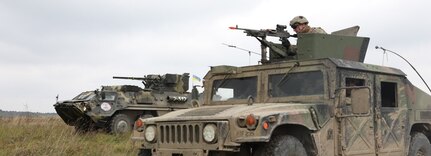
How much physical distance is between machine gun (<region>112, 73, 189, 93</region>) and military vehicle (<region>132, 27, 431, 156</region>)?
11331 millimetres

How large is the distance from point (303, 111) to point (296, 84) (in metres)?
0.65

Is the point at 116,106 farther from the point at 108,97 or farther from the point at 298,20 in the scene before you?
the point at 298,20

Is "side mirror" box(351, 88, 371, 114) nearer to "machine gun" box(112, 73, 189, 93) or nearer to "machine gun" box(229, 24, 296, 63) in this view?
"machine gun" box(229, 24, 296, 63)

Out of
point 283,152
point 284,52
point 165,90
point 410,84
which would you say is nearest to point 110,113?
point 165,90

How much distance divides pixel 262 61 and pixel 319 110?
173cm

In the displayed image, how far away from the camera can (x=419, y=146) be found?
24.2ft

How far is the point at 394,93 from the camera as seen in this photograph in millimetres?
7023

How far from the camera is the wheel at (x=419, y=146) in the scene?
287 inches

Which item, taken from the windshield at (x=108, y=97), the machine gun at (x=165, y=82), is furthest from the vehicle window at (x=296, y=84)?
Answer: the machine gun at (x=165, y=82)

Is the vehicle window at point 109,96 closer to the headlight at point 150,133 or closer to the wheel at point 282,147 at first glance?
the headlight at point 150,133

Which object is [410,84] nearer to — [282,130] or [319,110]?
[319,110]

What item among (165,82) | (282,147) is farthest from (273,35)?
(165,82)

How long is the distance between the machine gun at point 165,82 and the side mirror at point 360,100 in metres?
13.2

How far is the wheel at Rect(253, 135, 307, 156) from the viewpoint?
5199 millimetres
